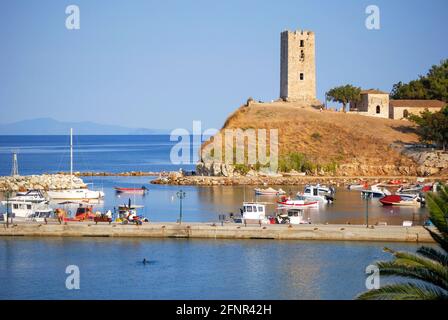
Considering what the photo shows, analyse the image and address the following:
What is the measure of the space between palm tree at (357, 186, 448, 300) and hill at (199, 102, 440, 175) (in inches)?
2848

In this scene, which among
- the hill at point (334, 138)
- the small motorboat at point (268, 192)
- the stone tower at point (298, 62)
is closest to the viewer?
the small motorboat at point (268, 192)

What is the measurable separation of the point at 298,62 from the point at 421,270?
287 feet

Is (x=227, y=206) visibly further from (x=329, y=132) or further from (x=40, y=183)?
(x=329, y=132)

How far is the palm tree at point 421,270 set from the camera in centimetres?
1817

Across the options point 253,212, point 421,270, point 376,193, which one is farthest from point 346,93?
point 421,270

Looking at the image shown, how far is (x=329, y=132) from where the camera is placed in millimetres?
100875

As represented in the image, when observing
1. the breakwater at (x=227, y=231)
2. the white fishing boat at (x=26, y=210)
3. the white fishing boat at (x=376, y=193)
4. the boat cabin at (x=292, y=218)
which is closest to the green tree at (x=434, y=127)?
the white fishing boat at (x=376, y=193)

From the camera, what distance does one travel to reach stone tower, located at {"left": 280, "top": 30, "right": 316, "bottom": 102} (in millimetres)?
104750

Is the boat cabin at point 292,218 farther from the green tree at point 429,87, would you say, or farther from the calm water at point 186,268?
the green tree at point 429,87

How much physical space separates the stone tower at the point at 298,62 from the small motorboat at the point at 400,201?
41.0 meters
